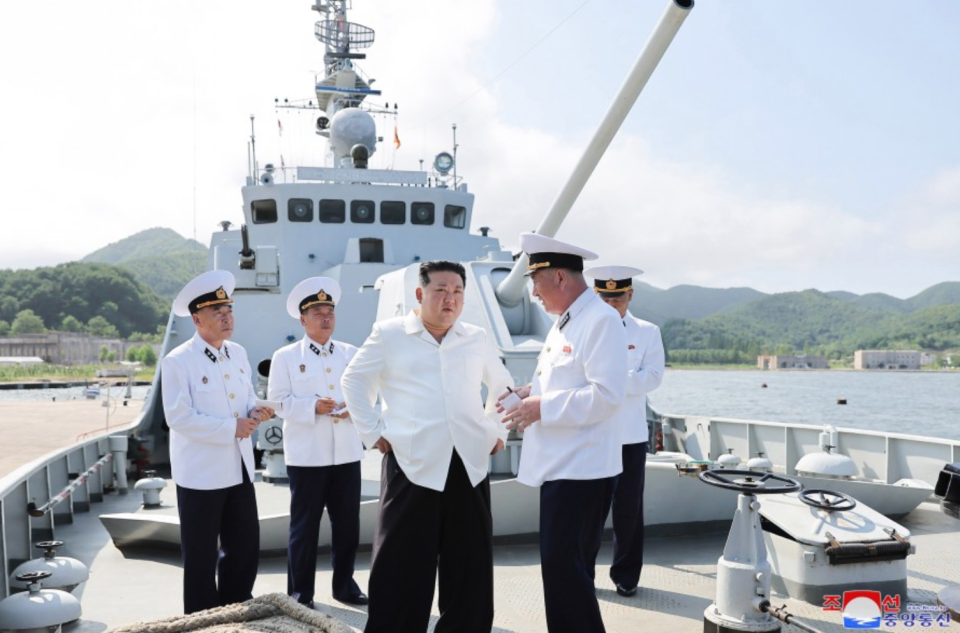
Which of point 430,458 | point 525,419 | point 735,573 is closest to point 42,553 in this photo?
point 430,458

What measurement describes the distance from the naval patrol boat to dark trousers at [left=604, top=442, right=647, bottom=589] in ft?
0.44

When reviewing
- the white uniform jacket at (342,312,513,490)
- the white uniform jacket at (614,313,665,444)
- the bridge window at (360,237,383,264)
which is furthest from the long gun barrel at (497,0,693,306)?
the bridge window at (360,237,383,264)

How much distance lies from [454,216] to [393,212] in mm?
1013

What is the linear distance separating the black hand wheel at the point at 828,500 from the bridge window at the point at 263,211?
850 centimetres

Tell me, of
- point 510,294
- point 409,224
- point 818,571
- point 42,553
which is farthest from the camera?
point 409,224

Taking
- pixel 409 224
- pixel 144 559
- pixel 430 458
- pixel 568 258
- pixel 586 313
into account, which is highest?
pixel 409 224

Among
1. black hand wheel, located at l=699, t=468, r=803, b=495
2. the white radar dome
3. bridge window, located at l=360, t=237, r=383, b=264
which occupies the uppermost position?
the white radar dome

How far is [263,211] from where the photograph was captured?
10945 millimetres

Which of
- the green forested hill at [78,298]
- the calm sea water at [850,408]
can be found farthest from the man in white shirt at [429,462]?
the green forested hill at [78,298]

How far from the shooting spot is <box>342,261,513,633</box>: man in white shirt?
2664 millimetres

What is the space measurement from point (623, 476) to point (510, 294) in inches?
81.8

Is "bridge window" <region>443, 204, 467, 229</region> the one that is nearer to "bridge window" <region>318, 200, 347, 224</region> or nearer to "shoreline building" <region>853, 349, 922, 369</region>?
"bridge window" <region>318, 200, 347, 224</region>

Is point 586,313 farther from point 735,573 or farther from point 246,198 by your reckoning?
point 246,198

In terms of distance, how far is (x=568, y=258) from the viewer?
280 cm
